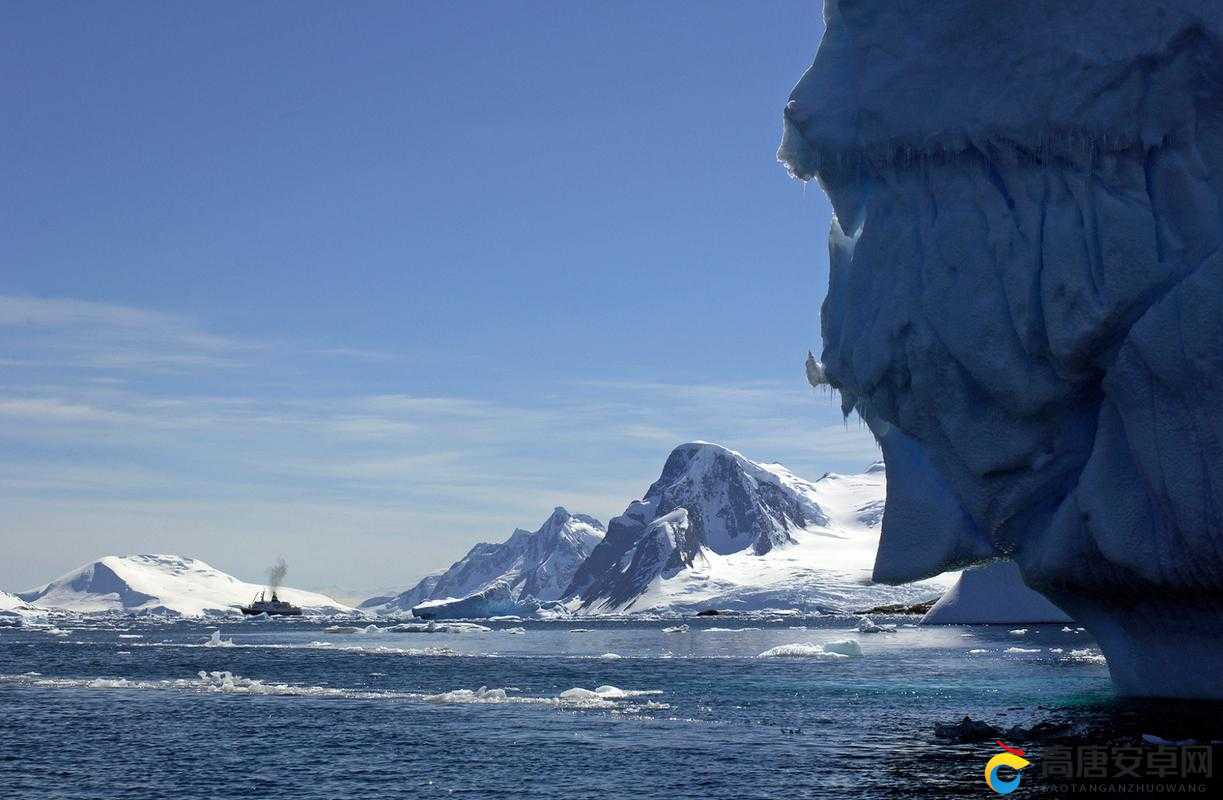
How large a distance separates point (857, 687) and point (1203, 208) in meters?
22.3

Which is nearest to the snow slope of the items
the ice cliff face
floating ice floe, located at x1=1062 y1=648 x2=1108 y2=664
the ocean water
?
floating ice floe, located at x1=1062 y1=648 x2=1108 y2=664

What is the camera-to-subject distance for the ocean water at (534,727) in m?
25.2

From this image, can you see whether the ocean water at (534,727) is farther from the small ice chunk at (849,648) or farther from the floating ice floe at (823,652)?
the floating ice floe at (823,652)

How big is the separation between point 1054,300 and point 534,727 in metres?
16.7

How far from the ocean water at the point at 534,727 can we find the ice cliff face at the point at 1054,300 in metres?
4.07

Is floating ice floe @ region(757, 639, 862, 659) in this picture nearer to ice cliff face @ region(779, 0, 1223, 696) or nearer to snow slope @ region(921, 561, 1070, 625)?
ice cliff face @ region(779, 0, 1223, 696)

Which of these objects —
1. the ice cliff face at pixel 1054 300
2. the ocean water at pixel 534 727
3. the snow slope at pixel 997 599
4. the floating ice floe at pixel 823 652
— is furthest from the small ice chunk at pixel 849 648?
the snow slope at pixel 997 599

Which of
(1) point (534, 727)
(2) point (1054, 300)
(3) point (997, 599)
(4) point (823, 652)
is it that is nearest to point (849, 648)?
(4) point (823, 652)

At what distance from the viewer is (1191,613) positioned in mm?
30156

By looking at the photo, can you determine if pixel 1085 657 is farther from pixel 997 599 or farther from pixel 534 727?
pixel 997 599

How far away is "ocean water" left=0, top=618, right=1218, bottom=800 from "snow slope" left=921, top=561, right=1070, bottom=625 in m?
47.1

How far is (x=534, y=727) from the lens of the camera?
3441cm

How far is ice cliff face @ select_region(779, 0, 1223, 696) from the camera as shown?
95.6 feet

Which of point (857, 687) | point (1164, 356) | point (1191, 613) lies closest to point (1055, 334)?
point (1164, 356)
